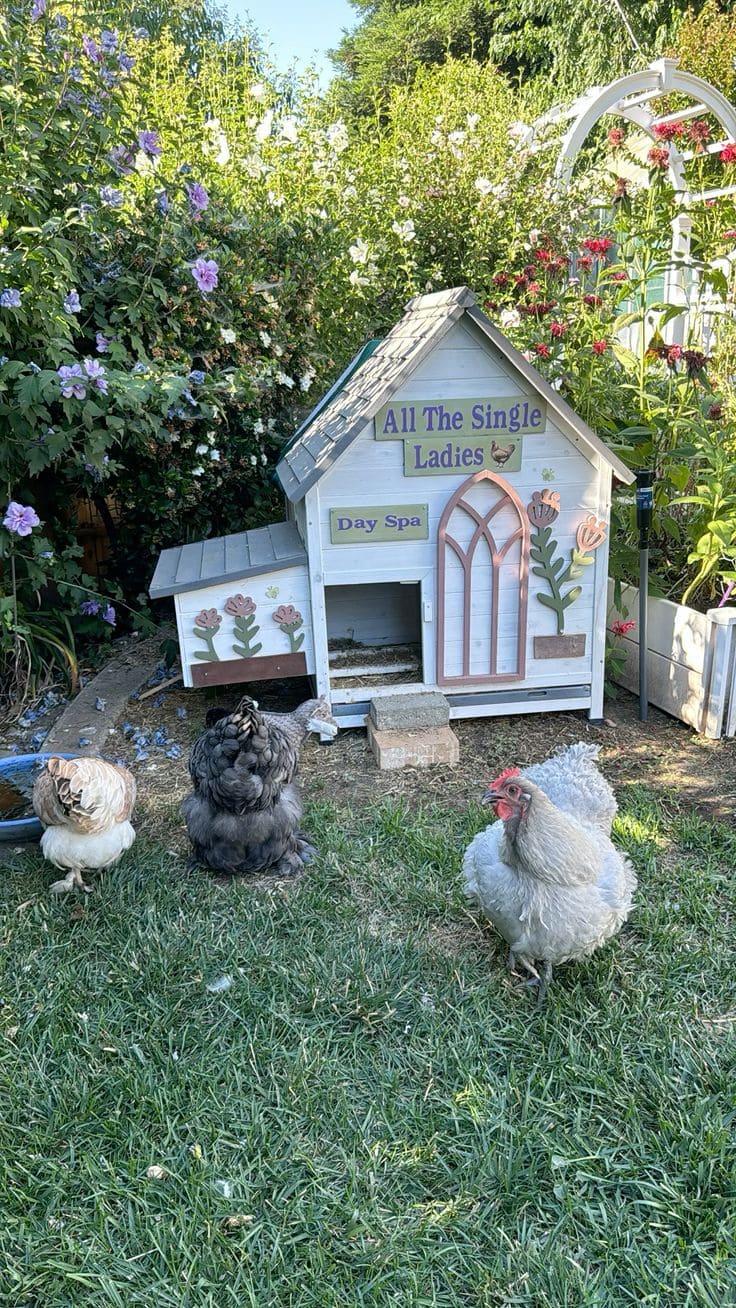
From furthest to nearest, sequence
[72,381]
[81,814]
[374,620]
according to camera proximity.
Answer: [374,620] → [72,381] → [81,814]

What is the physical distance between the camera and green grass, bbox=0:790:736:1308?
186 centimetres

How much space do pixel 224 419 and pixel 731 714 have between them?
3521 millimetres

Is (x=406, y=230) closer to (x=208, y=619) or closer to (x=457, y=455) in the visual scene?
(x=457, y=455)

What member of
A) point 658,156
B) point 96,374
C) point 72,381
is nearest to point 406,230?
point 658,156

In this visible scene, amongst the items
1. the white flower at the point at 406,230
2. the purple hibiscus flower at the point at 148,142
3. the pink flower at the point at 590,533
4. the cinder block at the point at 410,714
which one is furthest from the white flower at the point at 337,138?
the cinder block at the point at 410,714

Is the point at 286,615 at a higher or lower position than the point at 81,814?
higher

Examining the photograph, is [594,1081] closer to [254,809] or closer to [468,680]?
[254,809]

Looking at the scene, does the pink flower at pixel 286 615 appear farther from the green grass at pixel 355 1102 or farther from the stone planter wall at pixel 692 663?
the stone planter wall at pixel 692 663

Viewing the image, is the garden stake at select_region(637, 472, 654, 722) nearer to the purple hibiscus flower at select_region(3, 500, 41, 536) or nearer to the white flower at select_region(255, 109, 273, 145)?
the purple hibiscus flower at select_region(3, 500, 41, 536)

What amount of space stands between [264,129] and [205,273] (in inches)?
101

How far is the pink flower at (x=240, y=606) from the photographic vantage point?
410 cm

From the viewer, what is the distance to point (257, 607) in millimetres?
4152

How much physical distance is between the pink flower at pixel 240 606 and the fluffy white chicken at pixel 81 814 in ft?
3.74

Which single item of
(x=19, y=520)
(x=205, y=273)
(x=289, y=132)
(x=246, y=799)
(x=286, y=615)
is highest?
(x=289, y=132)
